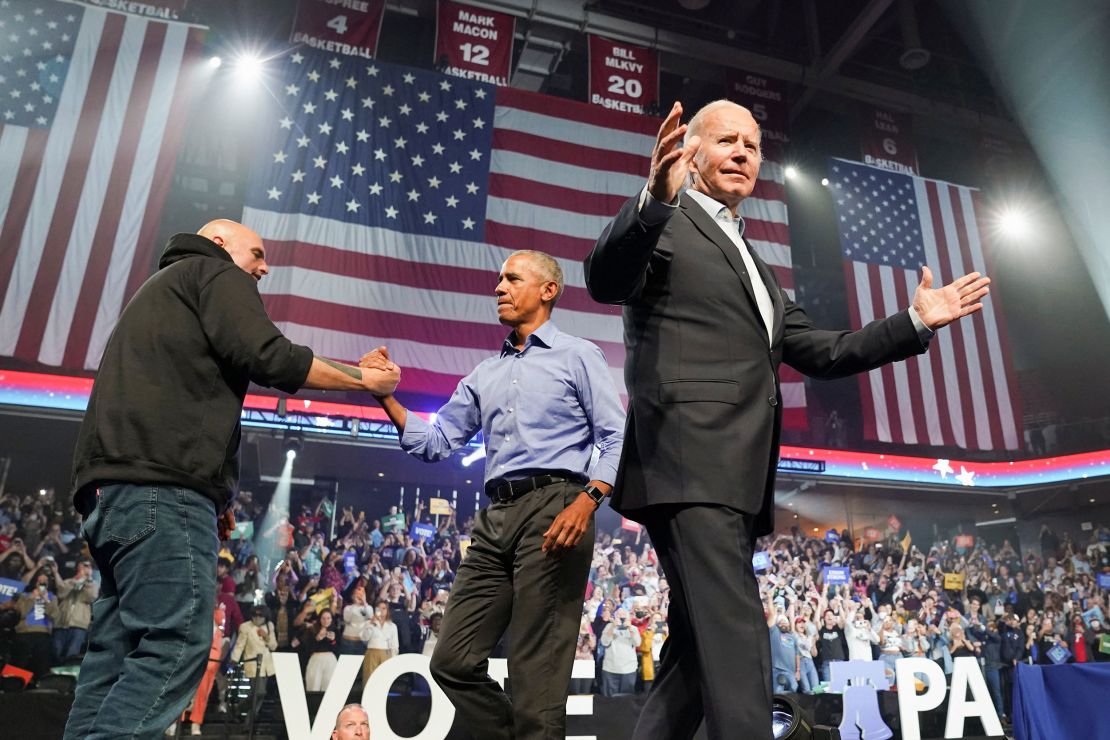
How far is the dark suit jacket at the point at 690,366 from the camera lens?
1.36 m

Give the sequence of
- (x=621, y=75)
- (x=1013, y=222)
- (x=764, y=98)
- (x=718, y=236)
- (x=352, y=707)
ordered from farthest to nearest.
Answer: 1. (x=1013, y=222)
2. (x=764, y=98)
3. (x=621, y=75)
4. (x=352, y=707)
5. (x=718, y=236)

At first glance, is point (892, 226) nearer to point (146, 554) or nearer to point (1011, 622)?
point (1011, 622)

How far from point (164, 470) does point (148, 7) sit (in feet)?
26.7

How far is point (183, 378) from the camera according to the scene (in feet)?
5.83

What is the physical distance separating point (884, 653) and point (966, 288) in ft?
27.0

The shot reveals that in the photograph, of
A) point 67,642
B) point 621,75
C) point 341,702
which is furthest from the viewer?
point 621,75

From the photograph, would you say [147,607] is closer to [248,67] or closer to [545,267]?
[545,267]

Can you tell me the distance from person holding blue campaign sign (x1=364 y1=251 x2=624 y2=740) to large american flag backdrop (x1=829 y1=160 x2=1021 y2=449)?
25.5 feet

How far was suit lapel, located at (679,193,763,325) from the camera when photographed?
152cm

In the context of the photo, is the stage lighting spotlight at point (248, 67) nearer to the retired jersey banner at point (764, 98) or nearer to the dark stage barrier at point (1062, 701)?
the retired jersey banner at point (764, 98)

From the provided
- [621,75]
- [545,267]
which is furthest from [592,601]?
[621,75]

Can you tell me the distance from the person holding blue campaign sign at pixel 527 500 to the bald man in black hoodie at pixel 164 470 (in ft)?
1.46

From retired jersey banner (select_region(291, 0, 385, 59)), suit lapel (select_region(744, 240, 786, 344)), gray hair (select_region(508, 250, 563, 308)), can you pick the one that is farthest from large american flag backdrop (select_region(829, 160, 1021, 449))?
suit lapel (select_region(744, 240, 786, 344))

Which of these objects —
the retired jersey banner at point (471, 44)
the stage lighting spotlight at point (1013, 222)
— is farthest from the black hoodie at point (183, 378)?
the stage lighting spotlight at point (1013, 222)
